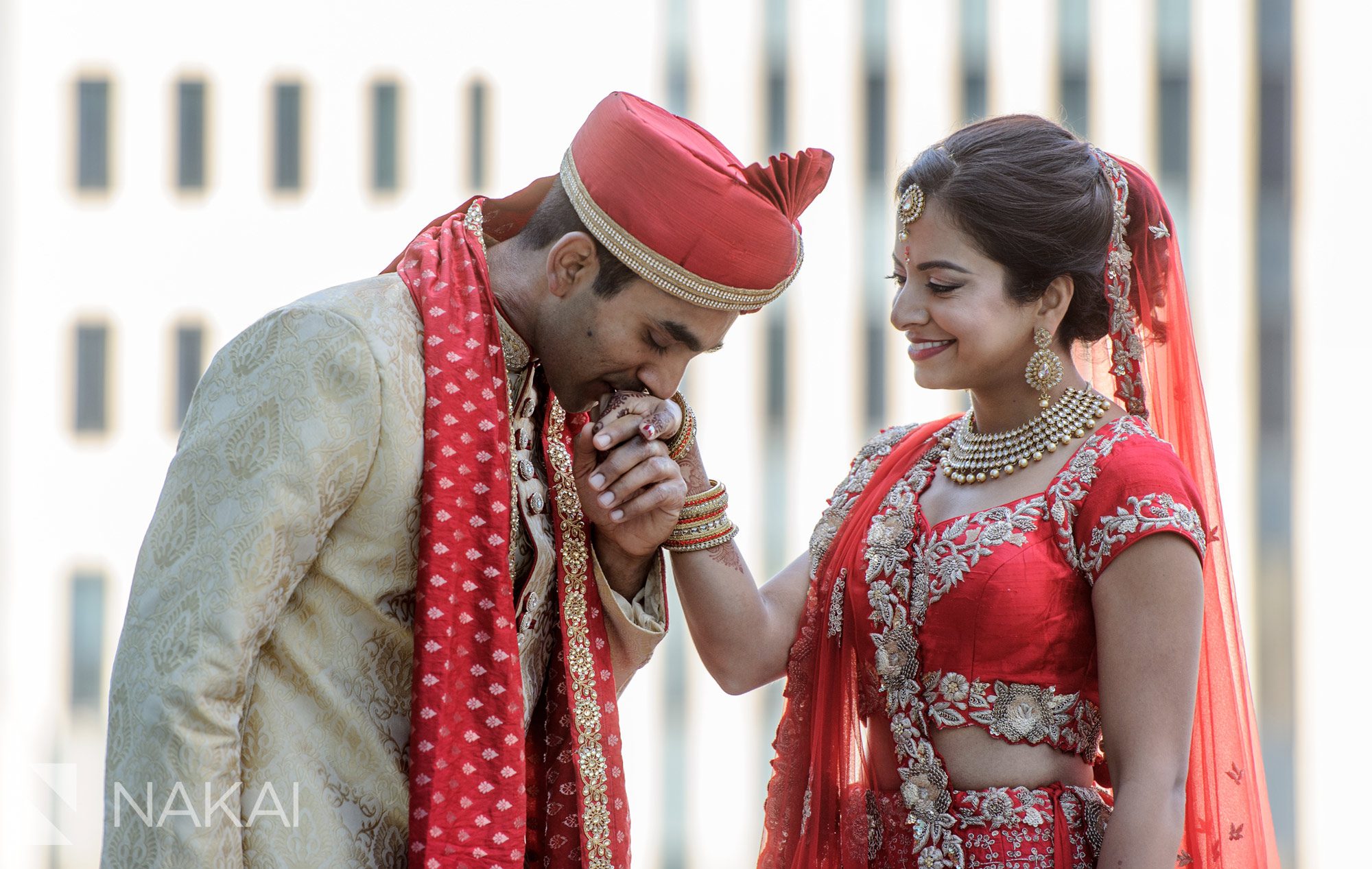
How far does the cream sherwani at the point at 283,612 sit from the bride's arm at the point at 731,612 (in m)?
0.66

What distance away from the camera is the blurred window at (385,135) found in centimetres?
2236

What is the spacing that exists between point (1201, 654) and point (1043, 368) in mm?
573

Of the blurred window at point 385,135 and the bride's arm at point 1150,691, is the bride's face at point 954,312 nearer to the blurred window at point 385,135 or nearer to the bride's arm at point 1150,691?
the bride's arm at point 1150,691

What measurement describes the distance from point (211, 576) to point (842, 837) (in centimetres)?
128

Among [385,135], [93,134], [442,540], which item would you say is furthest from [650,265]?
[93,134]

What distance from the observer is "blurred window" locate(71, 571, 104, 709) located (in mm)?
21875

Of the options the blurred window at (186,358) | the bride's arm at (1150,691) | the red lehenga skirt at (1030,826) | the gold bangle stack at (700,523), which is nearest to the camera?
the bride's arm at (1150,691)

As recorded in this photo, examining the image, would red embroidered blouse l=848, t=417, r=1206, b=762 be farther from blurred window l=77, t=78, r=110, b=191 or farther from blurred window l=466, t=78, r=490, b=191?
blurred window l=77, t=78, r=110, b=191

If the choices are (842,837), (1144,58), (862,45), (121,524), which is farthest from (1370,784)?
(842,837)

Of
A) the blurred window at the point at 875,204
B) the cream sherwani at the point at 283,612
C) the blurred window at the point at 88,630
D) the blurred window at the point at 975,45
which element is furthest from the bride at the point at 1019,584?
the blurred window at the point at 88,630

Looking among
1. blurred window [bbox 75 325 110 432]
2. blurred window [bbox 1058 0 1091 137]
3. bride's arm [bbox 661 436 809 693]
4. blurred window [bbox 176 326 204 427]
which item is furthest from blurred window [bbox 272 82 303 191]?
bride's arm [bbox 661 436 809 693]

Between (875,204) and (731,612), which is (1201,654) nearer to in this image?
(731,612)

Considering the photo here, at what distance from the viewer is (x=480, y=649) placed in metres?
2.25

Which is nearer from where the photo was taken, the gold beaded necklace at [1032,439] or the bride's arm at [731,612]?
the gold beaded necklace at [1032,439]
